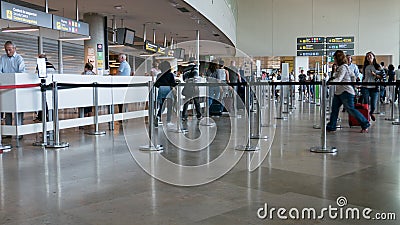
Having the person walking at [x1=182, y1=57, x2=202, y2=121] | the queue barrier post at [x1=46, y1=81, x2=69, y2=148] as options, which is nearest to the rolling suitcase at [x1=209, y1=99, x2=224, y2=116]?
the person walking at [x1=182, y1=57, x2=202, y2=121]

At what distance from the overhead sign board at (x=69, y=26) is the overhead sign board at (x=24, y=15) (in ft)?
0.69

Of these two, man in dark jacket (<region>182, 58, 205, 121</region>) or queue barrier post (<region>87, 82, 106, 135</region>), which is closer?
queue barrier post (<region>87, 82, 106, 135</region>)

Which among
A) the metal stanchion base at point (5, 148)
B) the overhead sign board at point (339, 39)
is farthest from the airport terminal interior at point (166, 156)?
the overhead sign board at point (339, 39)

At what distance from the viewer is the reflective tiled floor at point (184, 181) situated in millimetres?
2979

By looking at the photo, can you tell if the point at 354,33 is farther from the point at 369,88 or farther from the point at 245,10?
the point at 369,88

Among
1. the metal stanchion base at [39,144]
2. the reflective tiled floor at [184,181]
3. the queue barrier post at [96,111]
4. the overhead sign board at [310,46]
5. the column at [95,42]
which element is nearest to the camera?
the reflective tiled floor at [184,181]

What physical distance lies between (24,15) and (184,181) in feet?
23.8

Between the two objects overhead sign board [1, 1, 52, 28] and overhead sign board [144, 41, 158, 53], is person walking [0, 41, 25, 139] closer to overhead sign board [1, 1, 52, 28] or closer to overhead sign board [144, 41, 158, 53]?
overhead sign board [1, 1, 52, 28]

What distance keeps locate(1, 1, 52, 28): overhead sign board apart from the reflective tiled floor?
3774 millimetres

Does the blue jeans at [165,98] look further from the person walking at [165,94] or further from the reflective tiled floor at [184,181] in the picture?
the reflective tiled floor at [184,181]

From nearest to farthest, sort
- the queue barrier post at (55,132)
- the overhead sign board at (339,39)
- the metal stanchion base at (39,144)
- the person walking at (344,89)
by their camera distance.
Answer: the queue barrier post at (55,132), the metal stanchion base at (39,144), the person walking at (344,89), the overhead sign board at (339,39)

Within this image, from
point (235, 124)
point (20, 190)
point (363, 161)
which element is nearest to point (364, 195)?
point (363, 161)

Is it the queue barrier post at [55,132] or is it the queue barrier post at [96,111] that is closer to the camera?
the queue barrier post at [55,132]

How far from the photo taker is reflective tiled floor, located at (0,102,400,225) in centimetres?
298
